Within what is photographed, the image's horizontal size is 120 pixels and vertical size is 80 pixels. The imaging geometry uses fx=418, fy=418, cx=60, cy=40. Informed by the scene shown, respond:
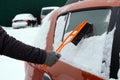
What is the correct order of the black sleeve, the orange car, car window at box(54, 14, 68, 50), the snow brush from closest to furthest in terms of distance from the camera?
the orange car
the black sleeve
the snow brush
car window at box(54, 14, 68, 50)

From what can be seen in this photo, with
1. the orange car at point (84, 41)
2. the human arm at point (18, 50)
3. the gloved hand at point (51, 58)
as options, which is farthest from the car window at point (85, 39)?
the human arm at point (18, 50)

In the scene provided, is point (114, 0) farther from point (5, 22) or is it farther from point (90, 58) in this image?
point (5, 22)

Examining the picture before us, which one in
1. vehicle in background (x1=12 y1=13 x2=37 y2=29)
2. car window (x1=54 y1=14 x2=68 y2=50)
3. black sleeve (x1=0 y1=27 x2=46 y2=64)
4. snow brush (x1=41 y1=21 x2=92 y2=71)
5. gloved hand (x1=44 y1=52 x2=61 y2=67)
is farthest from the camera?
vehicle in background (x1=12 y1=13 x2=37 y2=29)

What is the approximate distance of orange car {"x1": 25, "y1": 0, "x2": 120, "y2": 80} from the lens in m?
2.61

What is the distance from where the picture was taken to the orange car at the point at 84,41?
261 cm

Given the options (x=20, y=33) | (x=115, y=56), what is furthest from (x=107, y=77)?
(x=20, y=33)

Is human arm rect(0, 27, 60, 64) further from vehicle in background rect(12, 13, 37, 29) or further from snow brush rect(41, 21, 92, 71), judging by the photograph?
vehicle in background rect(12, 13, 37, 29)

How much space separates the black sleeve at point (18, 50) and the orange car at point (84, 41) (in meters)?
0.22

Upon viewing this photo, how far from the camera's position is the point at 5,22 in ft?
77.4

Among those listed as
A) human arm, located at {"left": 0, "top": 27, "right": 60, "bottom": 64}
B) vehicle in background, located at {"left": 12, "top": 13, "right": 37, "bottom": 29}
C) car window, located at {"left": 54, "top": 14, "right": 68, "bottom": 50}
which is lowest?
vehicle in background, located at {"left": 12, "top": 13, "right": 37, "bottom": 29}

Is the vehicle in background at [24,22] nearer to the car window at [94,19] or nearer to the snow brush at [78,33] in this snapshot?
the car window at [94,19]

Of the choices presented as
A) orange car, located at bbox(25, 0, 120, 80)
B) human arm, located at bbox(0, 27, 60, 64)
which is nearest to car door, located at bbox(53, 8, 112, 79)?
orange car, located at bbox(25, 0, 120, 80)

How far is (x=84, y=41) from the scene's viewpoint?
2918mm

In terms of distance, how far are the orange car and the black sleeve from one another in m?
0.22
